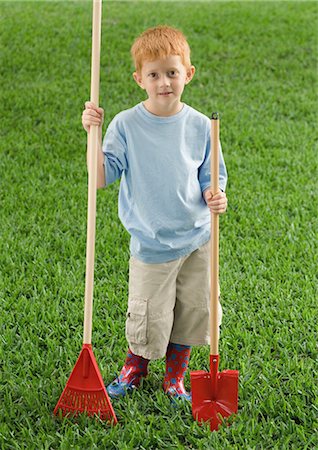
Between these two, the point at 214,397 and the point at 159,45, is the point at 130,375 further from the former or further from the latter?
the point at 159,45

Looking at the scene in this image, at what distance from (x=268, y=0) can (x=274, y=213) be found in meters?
4.89

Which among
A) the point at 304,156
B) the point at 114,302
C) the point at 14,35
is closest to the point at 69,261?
the point at 114,302

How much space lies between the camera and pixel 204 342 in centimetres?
328

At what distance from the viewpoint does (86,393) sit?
3146 millimetres

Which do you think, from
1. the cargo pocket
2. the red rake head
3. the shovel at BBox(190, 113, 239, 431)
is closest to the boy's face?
the shovel at BBox(190, 113, 239, 431)

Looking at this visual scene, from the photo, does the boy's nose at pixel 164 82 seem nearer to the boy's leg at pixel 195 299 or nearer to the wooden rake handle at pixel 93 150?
the wooden rake handle at pixel 93 150

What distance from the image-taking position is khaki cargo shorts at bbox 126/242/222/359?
124 inches

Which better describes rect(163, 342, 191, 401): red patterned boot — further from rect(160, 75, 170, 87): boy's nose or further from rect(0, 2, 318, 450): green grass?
rect(160, 75, 170, 87): boy's nose

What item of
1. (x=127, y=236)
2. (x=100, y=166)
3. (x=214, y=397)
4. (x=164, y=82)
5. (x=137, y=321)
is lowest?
(x=214, y=397)

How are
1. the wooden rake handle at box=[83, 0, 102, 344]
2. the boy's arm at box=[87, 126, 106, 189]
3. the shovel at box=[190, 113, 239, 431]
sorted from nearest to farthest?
the wooden rake handle at box=[83, 0, 102, 344] → the boy's arm at box=[87, 126, 106, 189] → the shovel at box=[190, 113, 239, 431]

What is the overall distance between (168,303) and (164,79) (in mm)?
833

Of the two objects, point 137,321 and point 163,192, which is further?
point 137,321

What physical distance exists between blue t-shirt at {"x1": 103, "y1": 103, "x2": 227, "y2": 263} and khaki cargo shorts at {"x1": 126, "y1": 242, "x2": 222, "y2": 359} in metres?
0.06

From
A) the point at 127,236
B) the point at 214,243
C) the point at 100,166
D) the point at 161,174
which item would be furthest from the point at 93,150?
the point at 127,236
